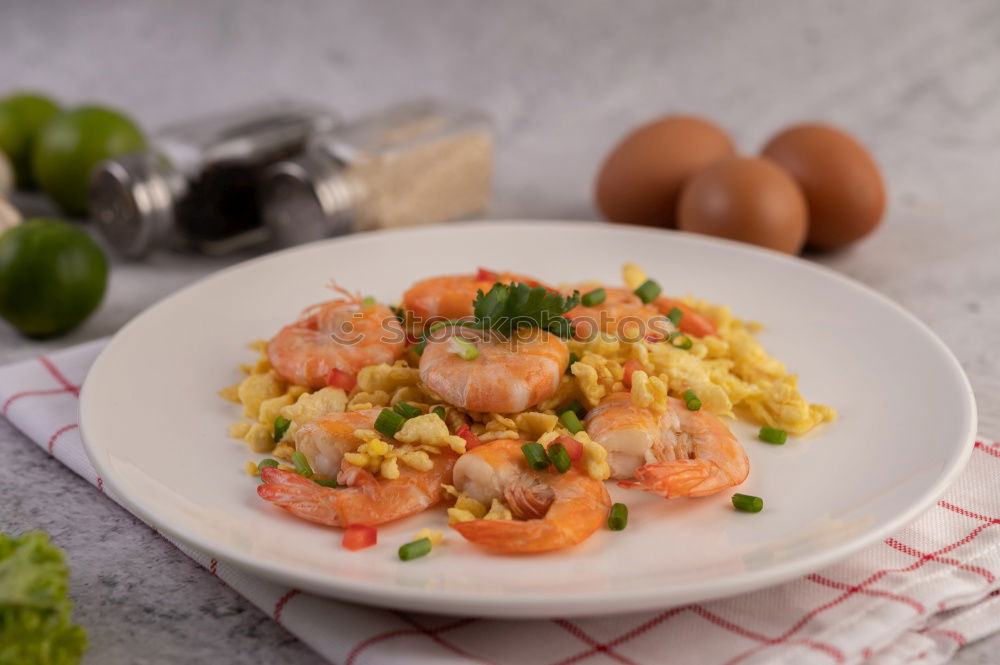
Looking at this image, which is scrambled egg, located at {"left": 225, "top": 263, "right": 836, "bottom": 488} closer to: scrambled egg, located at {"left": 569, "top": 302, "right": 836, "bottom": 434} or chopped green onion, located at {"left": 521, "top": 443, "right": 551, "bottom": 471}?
scrambled egg, located at {"left": 569, "top": 302, "right": 836, "bottom": 434}

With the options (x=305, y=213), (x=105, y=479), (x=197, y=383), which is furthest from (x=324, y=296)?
(x=105, y=479)

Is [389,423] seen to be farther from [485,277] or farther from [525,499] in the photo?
[485,277]

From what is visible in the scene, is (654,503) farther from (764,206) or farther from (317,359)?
(764,206)

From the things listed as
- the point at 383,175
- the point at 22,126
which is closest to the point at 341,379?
the point at 383,175

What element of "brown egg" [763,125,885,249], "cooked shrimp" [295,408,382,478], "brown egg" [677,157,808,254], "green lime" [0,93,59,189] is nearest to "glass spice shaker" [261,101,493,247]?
"brown egg" [677,157,808,254]

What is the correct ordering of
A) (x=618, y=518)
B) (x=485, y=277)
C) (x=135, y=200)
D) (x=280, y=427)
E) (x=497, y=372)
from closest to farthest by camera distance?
(x=618, y=518)
(x=497, y=372)
(x=280, y=427)
(x=485, y=277)
(x=135, y=200)

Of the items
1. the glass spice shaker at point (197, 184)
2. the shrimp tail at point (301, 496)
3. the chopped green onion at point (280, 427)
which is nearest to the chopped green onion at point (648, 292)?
the chopped green onion at point (280, 427)
